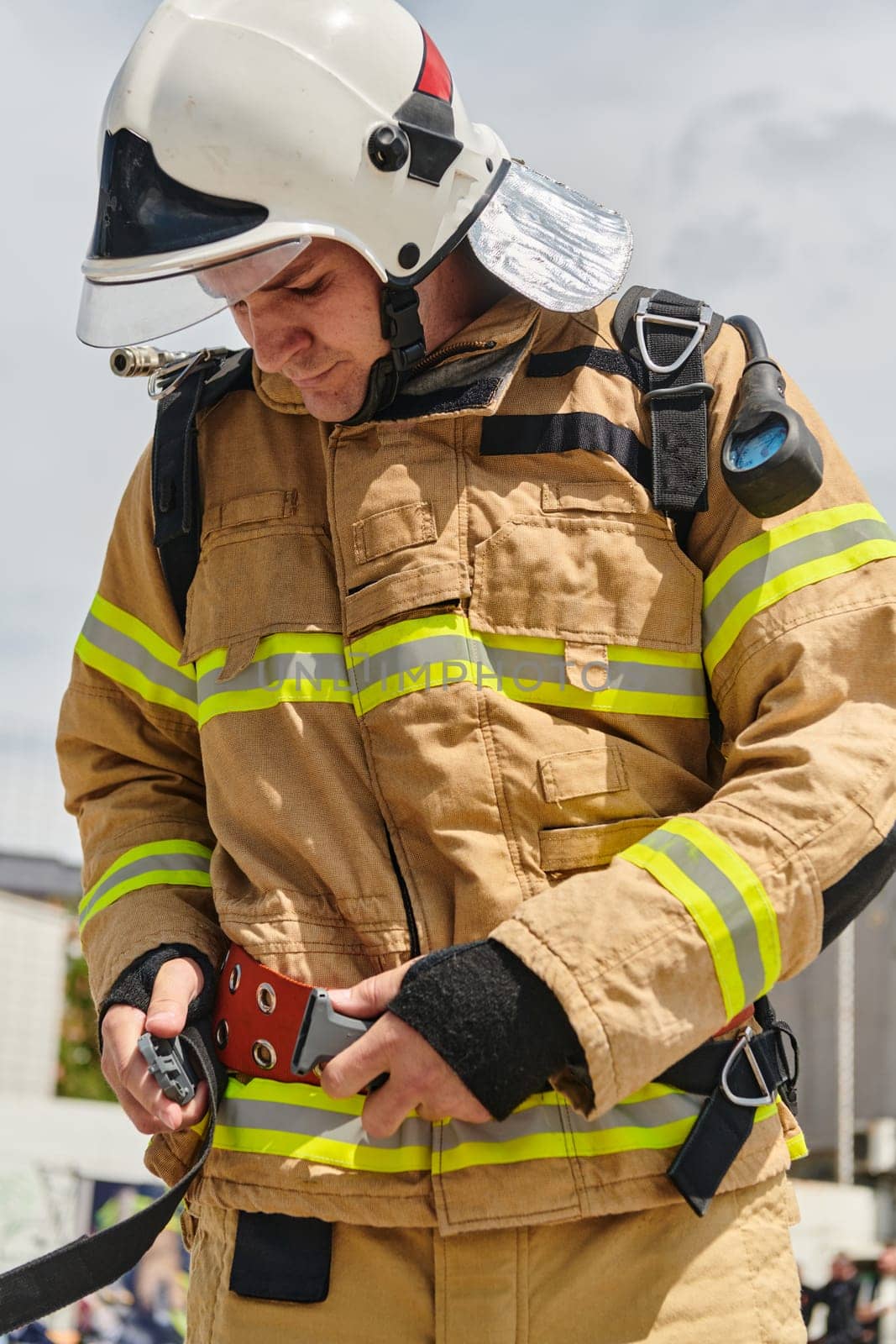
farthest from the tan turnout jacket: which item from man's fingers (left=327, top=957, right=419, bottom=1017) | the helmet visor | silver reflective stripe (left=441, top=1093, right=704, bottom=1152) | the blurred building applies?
the blurred building

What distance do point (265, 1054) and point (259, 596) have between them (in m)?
0.74

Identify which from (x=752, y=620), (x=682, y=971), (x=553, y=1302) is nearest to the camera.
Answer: (x=682, y=971)

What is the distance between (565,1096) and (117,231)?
5.01ft

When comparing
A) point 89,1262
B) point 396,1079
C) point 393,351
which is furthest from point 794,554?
point 89,1262

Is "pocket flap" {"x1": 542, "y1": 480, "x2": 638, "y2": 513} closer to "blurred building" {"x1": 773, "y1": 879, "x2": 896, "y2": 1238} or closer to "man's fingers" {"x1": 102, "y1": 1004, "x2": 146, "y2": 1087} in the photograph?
"man's fingers" {"x1": 102, "y1": 1004, "x2": 146, "y2": 1087}

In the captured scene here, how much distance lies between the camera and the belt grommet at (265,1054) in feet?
7.21

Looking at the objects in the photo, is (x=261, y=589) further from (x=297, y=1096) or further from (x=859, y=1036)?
(x=859, y=1036)

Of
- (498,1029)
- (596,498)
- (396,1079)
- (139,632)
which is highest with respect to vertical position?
(596,498)

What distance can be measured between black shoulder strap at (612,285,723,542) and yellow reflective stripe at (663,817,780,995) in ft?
1.88

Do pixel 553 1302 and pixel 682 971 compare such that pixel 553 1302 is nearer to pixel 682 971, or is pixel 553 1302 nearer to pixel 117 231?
pixel 682 971

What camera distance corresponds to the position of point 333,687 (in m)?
2.37

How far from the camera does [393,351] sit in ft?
8.05

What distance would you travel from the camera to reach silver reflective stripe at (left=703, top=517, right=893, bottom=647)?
222cm

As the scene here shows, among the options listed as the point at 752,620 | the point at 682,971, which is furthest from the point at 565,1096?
the point at 752,620
